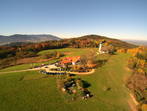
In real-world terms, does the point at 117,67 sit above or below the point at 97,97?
above

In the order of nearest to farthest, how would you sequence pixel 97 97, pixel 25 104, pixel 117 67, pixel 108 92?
pixel 25 104 → pixel 97 97 → pixel 108 92 → pixel 117 67

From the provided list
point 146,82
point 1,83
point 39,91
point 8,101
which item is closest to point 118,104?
point 146,82

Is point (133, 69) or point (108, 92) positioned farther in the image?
point (133, 69)

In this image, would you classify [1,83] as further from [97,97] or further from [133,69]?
[133,69]

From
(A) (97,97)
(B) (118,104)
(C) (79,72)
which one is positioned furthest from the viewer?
(C) (79,72)

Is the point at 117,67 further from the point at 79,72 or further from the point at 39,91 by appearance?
the point at 39,91

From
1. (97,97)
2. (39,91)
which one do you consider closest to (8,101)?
(39,91)
